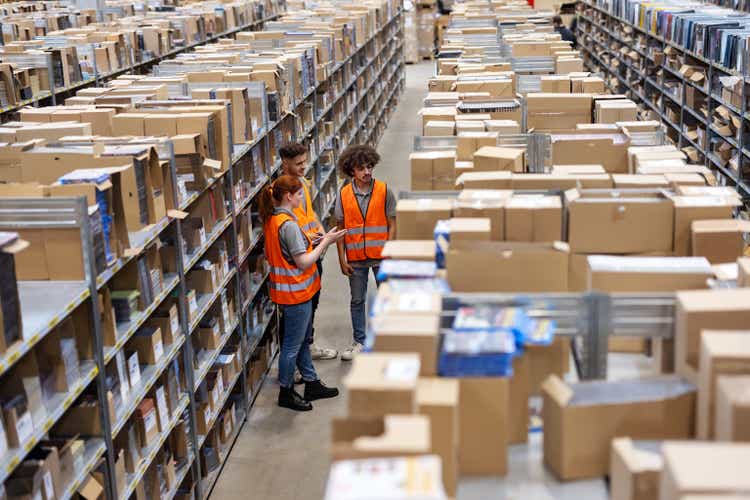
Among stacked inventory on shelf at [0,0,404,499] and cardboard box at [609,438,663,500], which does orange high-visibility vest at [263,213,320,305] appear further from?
cardboard box at [609,438,663,500]

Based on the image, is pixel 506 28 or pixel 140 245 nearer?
pixel 140 245

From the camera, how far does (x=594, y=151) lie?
507 cm

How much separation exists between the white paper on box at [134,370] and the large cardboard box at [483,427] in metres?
2.07

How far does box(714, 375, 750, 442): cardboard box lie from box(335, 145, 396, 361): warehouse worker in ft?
12.7

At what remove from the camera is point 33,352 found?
332 cm

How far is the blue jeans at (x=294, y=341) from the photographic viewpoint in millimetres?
5828

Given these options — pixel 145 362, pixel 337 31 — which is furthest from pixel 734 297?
pixel 337 31

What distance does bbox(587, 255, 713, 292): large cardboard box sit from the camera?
120 inches

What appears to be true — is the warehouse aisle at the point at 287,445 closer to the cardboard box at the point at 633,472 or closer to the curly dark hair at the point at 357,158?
the curly dark hair at the point at 357,158

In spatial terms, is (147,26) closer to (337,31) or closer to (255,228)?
(337,31)

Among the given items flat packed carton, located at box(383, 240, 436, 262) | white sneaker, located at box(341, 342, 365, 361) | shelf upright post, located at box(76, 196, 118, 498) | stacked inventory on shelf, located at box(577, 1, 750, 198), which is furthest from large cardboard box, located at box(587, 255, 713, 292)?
stacked inventory on shelf, located at box(577, 1, 750, 198)

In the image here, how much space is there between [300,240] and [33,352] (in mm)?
2405

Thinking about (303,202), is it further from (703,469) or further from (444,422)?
(703,469)

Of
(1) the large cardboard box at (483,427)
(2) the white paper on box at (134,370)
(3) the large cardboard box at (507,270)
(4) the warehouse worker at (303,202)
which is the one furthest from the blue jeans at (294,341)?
(1) the large cardboard box at (483,427)
